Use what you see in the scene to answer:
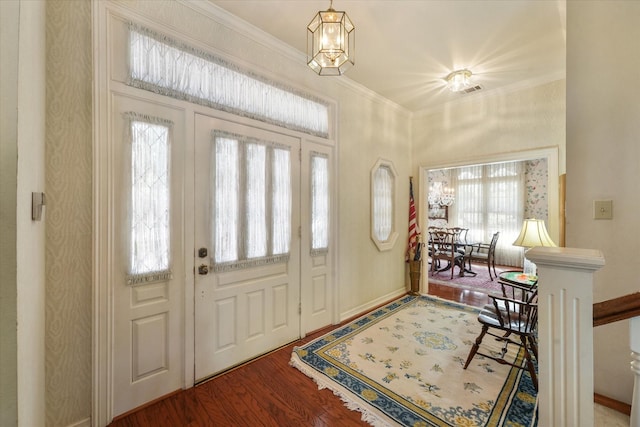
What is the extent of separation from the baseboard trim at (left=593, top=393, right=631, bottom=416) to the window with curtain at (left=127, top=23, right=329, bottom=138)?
321 centimetres

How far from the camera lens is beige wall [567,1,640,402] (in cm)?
172

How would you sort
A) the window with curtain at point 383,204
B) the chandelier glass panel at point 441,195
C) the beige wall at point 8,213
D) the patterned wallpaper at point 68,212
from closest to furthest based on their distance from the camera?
1. the beige wall at point 8,213
2. the patterned wallpaper at point 68,212
3. the window with curtain at point 383,204
4. the chandelier glass panel at point 441,195

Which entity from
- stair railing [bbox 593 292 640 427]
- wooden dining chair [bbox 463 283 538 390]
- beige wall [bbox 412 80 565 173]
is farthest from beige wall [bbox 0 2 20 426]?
beige wall [bbox 412 80 565 173]

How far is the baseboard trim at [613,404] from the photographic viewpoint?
170 centimetres

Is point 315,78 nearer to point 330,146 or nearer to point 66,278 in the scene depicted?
point 330,146

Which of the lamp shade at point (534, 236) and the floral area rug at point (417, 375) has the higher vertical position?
the lamp shade at point (534, 236)

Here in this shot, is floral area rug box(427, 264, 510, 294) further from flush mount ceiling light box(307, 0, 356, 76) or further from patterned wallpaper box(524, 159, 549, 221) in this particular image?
flush mount ceiling light box(307, 0, 356, 76)

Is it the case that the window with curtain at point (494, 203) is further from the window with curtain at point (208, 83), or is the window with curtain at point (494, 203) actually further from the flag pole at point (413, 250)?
the window with curtain at point (208, 83)

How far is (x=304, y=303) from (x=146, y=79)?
2.46m

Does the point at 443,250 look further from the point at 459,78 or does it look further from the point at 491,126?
the point at 459,78

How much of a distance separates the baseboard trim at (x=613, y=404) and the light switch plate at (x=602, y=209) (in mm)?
1244

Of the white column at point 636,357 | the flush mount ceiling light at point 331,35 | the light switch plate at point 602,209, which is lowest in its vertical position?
the white column at point 636,357

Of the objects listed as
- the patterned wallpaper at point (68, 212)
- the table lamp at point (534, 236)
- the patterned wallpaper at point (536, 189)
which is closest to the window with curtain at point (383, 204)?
the table lamp at point (534, 236)

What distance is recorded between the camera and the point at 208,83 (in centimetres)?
218
